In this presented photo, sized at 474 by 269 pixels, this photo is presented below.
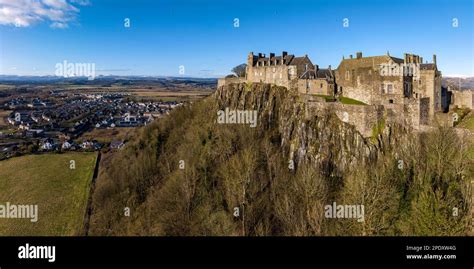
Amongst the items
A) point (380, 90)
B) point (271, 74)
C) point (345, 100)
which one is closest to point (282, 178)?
point (345, 100)

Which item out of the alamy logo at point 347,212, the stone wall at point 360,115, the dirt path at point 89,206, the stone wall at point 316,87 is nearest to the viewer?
the alamy logo at point 347,212

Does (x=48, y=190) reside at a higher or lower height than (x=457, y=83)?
lower

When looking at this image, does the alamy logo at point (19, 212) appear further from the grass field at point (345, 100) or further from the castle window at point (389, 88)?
the castle window at point (389, 88)

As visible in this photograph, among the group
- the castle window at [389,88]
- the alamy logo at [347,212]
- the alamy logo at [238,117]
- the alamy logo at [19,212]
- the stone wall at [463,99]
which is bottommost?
the alamy logo at [19,212]

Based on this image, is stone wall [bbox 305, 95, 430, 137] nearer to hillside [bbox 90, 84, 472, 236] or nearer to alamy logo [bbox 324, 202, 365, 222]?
hillside [bbox 90, 84, 472, 236]
